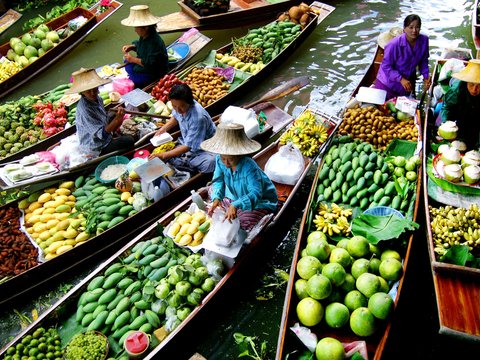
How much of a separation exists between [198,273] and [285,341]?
1028 mm

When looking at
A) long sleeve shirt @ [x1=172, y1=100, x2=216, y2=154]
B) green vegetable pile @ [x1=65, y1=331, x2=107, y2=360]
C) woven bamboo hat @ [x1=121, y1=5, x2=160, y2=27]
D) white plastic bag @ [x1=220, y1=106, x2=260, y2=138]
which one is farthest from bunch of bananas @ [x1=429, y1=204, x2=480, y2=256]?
woven bamboo hat @ [x1=121, y1=5, x2=160, y2=27]

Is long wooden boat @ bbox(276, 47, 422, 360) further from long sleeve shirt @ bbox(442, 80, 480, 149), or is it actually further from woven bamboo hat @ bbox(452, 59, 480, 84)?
woven bamboo hat @ bbox(452, 59, 480, 84)

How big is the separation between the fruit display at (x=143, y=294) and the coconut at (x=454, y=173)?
8.64ft

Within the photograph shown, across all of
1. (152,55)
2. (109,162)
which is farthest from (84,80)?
(152,55)

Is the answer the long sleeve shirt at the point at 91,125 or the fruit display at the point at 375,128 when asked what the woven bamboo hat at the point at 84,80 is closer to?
the long sleeve shirt at the point at 91,125

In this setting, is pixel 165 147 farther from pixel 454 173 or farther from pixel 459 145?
pixel 459 145

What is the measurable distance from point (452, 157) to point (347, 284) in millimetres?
1871

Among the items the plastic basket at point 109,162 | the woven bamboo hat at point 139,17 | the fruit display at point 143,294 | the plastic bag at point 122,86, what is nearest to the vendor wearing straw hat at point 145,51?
the woven bamboo hat at point 139,17

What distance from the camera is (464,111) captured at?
4.72 metres

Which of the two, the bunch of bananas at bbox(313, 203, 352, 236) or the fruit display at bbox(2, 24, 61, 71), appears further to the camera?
the fruit display at bbox(2, 24, 61, 71)

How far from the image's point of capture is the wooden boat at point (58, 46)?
294 inches

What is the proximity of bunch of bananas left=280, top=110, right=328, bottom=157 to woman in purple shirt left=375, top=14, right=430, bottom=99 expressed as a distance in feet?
3.92

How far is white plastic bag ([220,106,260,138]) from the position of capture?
5.62 m

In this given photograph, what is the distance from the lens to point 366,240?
155 inches
